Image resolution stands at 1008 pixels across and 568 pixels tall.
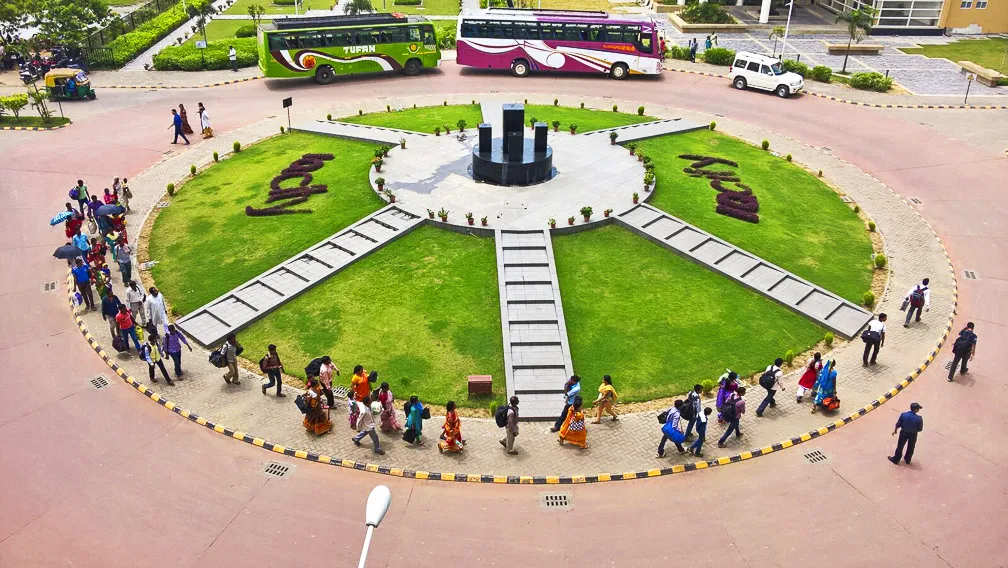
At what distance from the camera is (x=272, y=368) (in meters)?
18.0

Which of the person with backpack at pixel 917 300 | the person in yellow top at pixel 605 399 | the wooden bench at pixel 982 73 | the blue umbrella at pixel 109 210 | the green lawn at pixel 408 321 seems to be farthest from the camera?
the wooden bench at pixel 982 73

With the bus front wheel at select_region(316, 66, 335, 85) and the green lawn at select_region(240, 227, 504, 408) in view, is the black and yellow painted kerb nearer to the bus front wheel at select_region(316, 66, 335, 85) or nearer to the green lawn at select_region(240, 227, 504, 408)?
the green lawn at select_region(240, 227, 504, 408)

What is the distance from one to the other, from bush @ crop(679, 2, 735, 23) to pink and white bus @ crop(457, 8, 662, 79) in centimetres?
1473

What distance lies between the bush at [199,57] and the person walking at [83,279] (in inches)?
1084

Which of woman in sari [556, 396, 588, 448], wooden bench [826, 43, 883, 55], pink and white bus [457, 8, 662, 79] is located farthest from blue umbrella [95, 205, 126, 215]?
wooden bench [826, 43, 883, 55]

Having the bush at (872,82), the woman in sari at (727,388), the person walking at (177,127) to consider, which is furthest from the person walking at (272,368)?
the bush at (872,82)

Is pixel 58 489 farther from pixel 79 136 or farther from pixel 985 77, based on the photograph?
pixel 985 77

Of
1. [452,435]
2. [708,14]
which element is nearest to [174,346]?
[452,435]

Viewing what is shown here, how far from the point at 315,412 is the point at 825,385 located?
40.2 ft

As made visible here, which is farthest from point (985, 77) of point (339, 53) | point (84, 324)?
point (84, 324)

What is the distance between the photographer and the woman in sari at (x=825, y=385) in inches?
697

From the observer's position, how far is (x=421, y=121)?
36125 mm

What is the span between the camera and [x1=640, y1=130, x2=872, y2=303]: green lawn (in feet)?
79.3

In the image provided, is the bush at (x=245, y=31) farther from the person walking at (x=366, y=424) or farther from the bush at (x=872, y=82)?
the person walking at (x=366, y=424)
